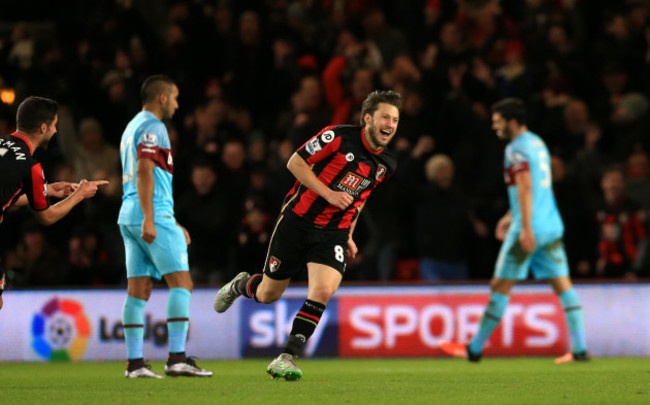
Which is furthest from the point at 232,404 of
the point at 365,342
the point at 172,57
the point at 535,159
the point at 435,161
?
the point at 172,57

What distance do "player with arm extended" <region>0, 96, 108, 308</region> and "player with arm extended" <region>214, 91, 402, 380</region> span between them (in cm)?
146

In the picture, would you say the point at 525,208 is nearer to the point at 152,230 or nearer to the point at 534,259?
the point at 534,259

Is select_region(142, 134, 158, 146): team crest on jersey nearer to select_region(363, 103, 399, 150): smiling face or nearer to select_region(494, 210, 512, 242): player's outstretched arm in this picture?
select_region(363, 103, 399, 150): smiling face

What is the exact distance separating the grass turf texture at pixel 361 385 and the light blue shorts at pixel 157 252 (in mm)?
831

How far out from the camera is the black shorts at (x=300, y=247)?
7.66 m

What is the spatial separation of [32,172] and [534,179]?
15.5ft

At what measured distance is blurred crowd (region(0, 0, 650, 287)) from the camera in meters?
12.0

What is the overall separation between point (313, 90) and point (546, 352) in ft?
13.4

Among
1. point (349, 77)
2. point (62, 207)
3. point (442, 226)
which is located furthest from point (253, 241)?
point (62, 207)

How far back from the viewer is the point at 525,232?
962 centimetres

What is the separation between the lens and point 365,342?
11.5 meters

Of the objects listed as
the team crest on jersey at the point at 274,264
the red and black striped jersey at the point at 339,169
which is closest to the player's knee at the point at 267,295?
the team crest on jersey at the point at 274,264

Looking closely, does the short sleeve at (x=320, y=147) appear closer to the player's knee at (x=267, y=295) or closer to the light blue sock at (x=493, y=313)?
the player's knee at (x=267, y=295)

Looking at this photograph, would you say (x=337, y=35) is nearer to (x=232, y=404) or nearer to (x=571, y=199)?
(x=571, y=199)
